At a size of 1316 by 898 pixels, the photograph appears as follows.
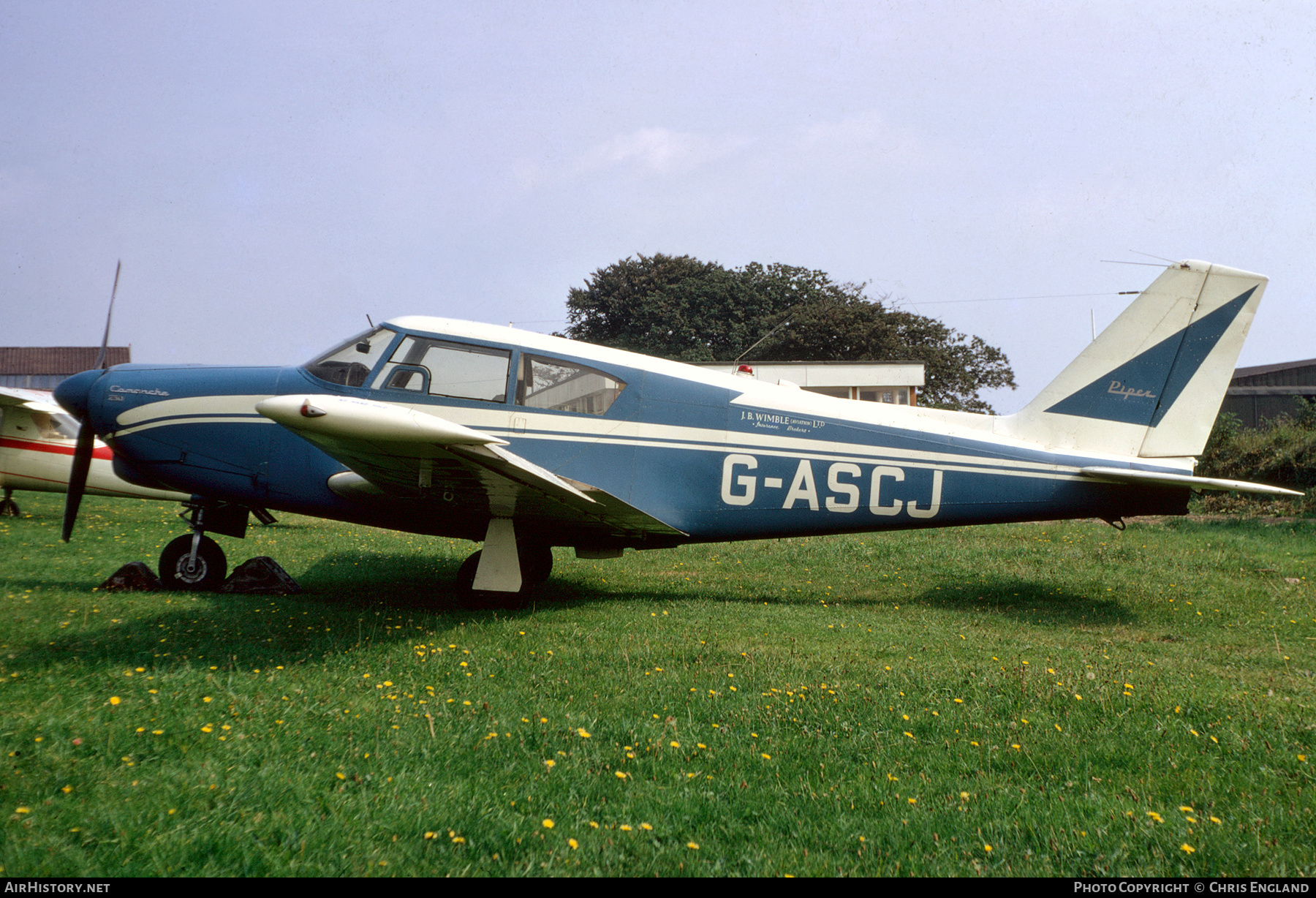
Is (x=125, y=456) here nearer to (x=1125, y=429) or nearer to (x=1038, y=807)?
(x=1038, y=807)

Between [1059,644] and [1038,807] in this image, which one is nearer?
[1038,807]

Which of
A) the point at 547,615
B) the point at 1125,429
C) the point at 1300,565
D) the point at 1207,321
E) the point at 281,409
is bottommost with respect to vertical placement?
the point at 547,615

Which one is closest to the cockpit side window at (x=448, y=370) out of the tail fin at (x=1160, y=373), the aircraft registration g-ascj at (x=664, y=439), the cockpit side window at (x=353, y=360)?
the aircraft registration g-ascj at (x=664, y=439)

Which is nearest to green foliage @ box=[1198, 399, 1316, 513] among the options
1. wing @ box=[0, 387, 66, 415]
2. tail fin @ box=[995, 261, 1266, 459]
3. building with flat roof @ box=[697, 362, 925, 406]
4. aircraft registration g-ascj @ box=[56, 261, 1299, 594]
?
tail fin @ box=[995, 261, 1266, 459]

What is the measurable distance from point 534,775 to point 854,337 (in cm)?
4106

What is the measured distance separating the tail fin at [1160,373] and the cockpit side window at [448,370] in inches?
206

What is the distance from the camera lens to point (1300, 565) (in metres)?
9.27

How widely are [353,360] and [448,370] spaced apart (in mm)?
930

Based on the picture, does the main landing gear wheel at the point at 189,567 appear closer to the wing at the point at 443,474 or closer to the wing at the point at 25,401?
the wing at the point at 443,474

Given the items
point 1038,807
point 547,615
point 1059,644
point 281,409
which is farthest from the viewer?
point 547,615

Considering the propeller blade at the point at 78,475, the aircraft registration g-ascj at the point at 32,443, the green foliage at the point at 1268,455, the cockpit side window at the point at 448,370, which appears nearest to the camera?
the cockpit side window at the point at 448,370

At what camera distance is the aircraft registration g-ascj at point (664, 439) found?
269 inches

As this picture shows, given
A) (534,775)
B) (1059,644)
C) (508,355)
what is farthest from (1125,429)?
(534,775)

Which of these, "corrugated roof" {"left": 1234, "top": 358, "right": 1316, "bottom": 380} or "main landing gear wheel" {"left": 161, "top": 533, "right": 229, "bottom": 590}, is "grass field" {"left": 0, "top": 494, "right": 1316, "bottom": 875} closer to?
"main landing gear wheel" {"left": 161, "top": 533, "right": 229, "bottom": 590}
